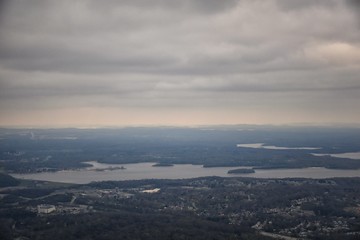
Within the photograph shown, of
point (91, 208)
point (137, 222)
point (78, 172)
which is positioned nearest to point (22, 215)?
point (91, 208)

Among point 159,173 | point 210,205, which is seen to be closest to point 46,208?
point 210,205

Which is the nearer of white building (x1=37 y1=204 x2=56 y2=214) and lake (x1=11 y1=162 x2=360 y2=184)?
white building (x1=37 y1=204 x2=56 y2=214)

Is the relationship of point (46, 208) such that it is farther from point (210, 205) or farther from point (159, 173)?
point (159, 173)

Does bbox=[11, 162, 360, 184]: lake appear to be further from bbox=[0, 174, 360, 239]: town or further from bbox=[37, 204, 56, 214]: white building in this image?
bbox=[37, 204, 56, 214]: white building

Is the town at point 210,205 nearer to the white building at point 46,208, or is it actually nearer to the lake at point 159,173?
the white building at point 46,208

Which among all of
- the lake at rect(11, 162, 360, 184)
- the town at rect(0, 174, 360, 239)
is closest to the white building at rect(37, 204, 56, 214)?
the town at rect(0, 174, 360, 239)

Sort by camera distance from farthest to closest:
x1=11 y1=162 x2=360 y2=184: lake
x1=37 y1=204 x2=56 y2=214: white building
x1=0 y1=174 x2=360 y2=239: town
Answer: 1. x1=11 y1=162 x2=360 y2=184: lake
2. x1=37 y1=204 x2=56 y2=214: white building
3. x1=0 y1=174 x2=360 y2=239: town

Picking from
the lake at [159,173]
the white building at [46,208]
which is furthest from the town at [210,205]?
the lake at [159,173]

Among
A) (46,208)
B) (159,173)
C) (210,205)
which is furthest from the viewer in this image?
(159,173)
